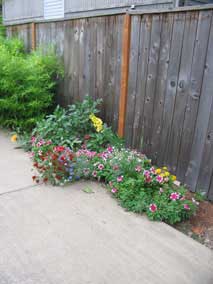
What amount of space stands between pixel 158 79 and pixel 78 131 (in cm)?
131

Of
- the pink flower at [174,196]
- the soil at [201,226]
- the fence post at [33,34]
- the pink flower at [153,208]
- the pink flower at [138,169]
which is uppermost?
the fence post at [33,34]

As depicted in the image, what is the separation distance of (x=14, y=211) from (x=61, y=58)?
2.79 metres

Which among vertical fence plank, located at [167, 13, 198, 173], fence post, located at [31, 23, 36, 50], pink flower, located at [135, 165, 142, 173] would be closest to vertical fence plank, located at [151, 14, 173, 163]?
vertical fence plank, located at [167, 13, 198, 173]

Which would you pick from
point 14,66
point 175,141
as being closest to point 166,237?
point 175,141

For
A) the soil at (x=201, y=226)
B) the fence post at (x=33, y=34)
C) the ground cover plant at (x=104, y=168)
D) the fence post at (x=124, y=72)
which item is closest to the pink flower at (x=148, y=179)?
the ground cover plant at (x=104, y=168)

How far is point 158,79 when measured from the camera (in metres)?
2.89

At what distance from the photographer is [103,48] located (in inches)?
139

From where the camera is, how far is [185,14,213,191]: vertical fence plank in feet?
7.89

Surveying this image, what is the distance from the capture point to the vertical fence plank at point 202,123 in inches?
94.7

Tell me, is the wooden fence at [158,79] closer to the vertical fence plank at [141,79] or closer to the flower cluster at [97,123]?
the vertical fence plank at [141,79]

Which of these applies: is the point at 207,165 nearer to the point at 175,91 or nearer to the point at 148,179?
the point at 148,179

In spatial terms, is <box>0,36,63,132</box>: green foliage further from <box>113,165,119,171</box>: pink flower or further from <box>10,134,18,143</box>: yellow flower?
<box>113,165,119,171</box>: pink flower

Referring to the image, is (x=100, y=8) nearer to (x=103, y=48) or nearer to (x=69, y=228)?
(x=103, y=48)

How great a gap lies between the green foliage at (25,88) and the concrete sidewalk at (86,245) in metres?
1.75
